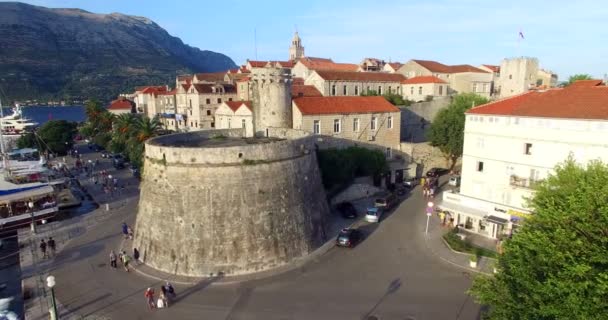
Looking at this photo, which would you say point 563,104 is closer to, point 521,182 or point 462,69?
point 521,182

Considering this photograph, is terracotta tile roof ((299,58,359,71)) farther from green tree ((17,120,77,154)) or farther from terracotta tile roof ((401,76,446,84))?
green tree ((17,120,77,154))

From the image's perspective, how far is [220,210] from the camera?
21.5 metres

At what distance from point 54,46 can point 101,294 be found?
701 feet

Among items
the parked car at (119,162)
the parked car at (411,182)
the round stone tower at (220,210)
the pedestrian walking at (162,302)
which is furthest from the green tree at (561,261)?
the parked car at (119,162)

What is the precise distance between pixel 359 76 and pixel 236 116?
23.8m

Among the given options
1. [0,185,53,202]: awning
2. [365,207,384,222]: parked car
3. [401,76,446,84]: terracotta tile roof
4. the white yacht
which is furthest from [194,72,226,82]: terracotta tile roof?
[365,207,384,222]: parked car

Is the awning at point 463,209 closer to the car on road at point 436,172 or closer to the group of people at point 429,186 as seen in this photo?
the group of people at point 429,186

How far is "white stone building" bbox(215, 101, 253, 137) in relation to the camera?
137 feet

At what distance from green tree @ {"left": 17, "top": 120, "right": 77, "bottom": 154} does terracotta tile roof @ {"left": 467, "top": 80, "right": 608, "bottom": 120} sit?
66.3 meters

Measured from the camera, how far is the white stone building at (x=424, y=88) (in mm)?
60219

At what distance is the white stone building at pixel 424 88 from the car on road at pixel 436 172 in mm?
18765

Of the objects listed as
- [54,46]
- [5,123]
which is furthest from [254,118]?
[54,46]

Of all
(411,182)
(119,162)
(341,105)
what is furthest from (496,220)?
(119,162)

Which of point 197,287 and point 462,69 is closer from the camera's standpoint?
point 197,287
